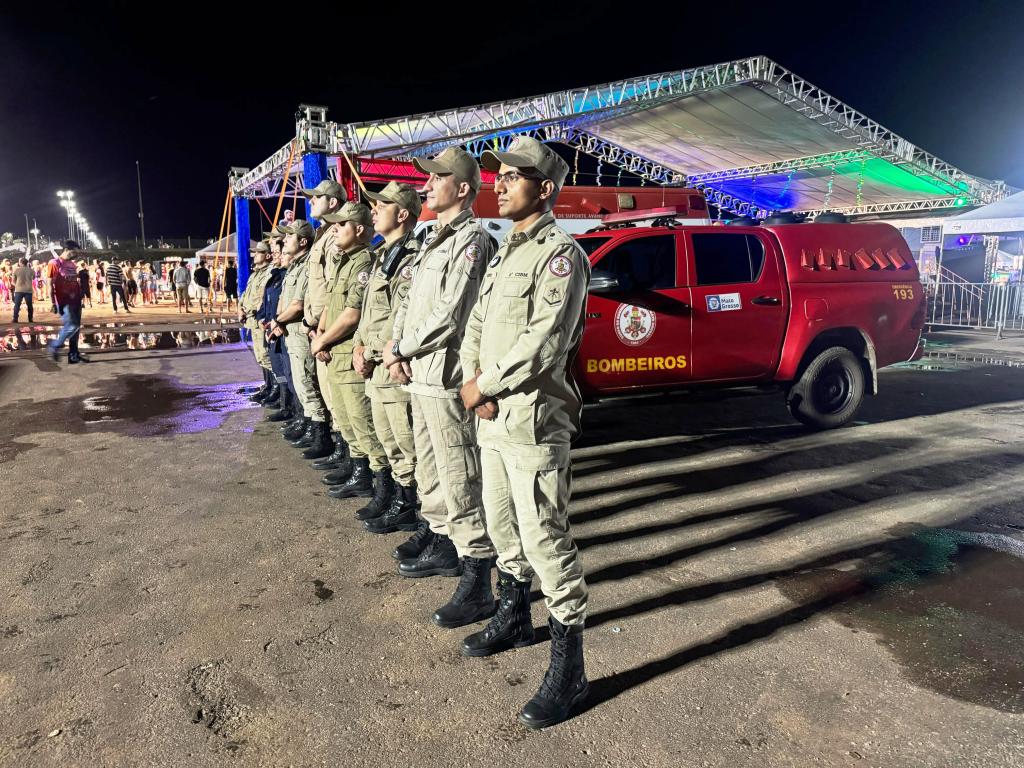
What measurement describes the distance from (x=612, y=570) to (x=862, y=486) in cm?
239

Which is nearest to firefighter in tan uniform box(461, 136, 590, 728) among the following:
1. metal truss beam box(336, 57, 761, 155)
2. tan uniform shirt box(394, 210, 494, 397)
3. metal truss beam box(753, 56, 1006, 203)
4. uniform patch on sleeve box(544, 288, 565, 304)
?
uniform patch on sleeve box(544, 288, 565, 304)

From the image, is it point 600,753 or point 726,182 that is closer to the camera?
point 600,753

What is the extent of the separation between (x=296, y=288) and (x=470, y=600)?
335 centimetres

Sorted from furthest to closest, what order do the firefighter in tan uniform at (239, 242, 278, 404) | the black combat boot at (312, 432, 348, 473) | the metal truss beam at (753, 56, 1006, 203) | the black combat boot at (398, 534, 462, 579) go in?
1. the metal truss beam at (753, 56, 1006, 203)
2. the firefighter in tan uniform at (239, 242, 278, 404)
3. the black combat boot at (312, 432, 348, 473)
4. the black combat boot at (398, 534, 462, 579)

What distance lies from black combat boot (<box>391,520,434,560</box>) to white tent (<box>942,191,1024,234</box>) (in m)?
16.9

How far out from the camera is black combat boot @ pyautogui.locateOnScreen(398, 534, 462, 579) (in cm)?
345

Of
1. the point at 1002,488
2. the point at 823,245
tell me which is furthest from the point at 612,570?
the point at 823,245

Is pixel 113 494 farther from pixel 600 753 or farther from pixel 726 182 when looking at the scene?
pixel 726 182

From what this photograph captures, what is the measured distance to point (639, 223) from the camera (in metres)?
8.27

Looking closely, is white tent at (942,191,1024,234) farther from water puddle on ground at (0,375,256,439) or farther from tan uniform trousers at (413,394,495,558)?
tan uniform trousers at (413,394,495,558)

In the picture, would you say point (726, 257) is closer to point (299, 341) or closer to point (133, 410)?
point (299, 341)

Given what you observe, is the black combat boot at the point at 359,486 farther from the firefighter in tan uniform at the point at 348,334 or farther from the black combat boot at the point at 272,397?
the black combat boot at the point at 272,397

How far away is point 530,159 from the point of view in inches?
96.7

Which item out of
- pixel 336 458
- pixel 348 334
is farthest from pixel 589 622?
pixel 336 458
